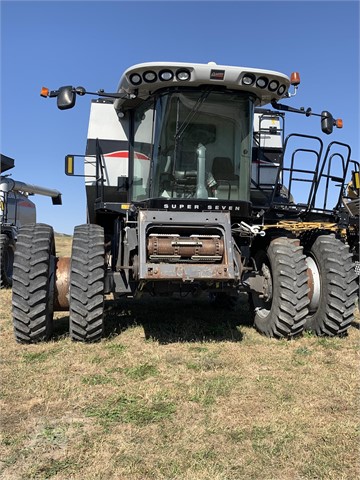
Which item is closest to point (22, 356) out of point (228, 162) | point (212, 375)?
point (212, 375)

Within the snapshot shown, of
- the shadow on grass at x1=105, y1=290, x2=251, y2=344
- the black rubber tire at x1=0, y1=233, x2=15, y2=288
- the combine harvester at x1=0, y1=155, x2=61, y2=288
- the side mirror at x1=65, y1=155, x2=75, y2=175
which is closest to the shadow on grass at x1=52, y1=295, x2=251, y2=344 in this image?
the shadow on grass at x1=105, y1=290, x2=251, y2=344

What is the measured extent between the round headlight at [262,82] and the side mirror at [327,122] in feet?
3.79

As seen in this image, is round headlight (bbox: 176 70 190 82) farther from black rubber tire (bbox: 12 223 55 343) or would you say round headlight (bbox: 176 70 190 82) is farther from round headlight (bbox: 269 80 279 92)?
black rubber tire (bbox: 12 223 55 343)

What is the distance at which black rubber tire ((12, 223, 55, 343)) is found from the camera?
5.08 meters

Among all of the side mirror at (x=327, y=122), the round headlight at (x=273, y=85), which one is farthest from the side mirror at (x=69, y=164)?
the side mirror at (x=327, y=122)

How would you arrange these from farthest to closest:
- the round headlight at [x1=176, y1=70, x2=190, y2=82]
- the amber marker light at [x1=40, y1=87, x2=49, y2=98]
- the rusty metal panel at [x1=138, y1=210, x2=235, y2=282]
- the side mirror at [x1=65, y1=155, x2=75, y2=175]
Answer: the side mirror at [x1=65, y1=155, x2=75, y2=175] → the amber marker light at [x1=40, y1=87, x2=49, y2=98] → the round headlight at [x1=176, y1=70, x2=190, y2=82] → the rusty metal panel at [x1=138, y1=210, x2=235, y2=282]

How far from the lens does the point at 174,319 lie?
662 cm

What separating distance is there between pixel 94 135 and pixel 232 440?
5142mm

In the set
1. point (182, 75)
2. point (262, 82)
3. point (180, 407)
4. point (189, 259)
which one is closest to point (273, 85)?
point (262, 82)

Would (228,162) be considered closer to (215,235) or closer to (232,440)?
(215,235)

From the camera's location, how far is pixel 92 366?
4.47 meters

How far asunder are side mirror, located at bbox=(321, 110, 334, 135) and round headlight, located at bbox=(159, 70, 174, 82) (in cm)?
229

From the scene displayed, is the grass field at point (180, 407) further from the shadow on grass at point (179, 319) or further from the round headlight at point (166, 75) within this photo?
the round headlight at point (166, 75)

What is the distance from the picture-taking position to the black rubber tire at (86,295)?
5.04 meters
